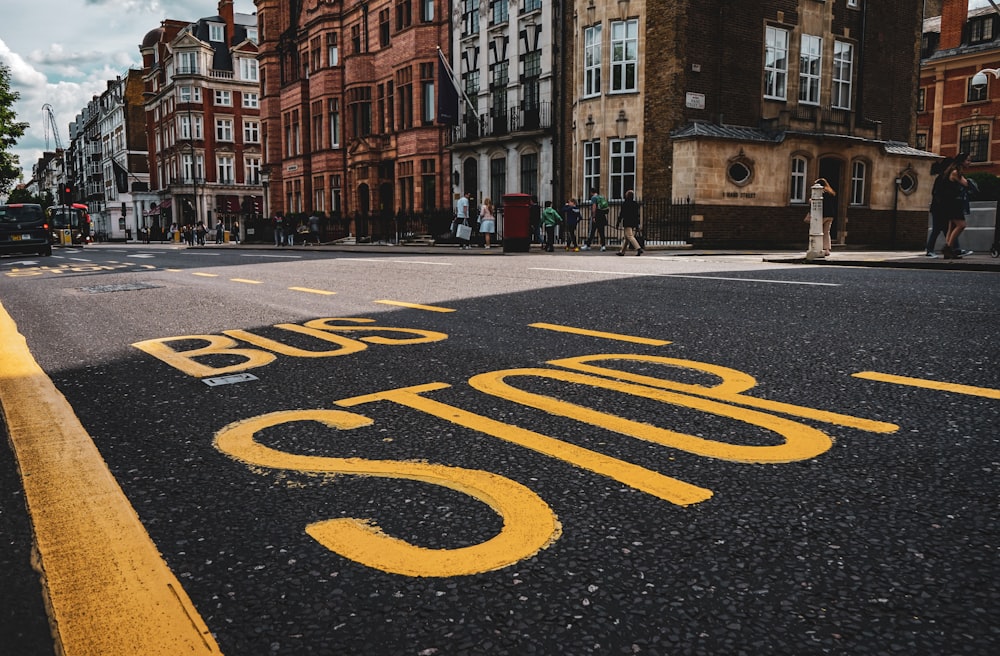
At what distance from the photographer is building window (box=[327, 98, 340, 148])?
43250mm

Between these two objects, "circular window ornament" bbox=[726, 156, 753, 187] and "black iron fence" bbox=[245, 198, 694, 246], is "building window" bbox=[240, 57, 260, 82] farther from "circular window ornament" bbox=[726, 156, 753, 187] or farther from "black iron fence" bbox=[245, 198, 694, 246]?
"circular window ornament" bbox=[726, 156, 753, 187]

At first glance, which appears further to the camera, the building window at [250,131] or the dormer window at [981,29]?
the building window at [250,131]

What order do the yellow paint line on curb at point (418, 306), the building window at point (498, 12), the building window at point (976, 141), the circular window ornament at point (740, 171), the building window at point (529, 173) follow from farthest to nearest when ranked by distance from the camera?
the building window at point (976, 141)
the building window at point (498, 12)
the building window at point (529, 173)
the circular window ornament at point (740, 171)
the yellow paint line on curb at point (418, 306)

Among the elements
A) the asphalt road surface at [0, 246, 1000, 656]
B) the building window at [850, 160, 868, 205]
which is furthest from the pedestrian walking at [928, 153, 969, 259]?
the building window at [850, 160, 868, 205]

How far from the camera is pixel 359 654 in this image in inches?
59.6

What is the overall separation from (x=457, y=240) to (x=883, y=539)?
99.4 feet

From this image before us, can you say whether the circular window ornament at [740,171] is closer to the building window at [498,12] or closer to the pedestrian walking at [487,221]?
the pedestrian walking at [487,221]

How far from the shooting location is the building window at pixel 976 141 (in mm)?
42628

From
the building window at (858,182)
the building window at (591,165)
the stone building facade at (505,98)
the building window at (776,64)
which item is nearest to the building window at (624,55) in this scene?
the building window at (591,165)

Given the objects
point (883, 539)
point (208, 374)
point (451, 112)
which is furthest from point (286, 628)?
point (451, 112)

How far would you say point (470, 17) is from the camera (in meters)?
34.7

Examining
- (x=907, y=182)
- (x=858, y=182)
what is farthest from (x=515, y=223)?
(x=907, y=182)

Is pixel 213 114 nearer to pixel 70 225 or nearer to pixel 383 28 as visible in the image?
pixel 70 225

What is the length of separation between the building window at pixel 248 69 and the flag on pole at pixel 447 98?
1882 inches
